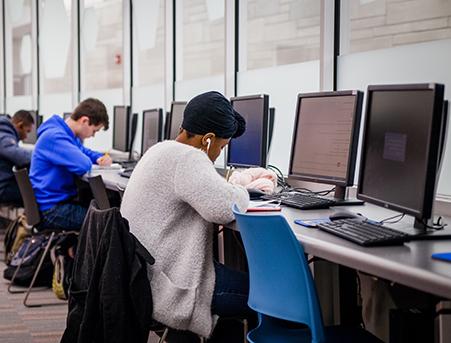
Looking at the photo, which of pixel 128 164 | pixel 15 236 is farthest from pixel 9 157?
pixel 128 164

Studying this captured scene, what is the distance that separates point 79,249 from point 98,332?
36 cm

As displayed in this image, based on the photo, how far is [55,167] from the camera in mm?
5168

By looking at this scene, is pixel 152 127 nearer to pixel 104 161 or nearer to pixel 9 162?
pixel 104 161

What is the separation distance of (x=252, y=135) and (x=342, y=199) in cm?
77

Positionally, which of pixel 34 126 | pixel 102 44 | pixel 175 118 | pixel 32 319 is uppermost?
pixel 102 44

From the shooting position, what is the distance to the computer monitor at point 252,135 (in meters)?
3.77

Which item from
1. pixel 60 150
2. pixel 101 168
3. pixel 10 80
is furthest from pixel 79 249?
pixel 10 80

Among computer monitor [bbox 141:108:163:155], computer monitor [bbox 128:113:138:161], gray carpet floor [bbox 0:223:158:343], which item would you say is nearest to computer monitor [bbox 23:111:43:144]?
computer monitor [bbox 128:113:138:161]

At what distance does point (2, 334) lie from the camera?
4.23 meters

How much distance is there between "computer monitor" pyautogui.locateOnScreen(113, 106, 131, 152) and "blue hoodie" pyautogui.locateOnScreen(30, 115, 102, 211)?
3.00 ft

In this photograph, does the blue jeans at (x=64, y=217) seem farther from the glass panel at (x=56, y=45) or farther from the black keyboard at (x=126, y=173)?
the glass panel at (x=56, y=45)

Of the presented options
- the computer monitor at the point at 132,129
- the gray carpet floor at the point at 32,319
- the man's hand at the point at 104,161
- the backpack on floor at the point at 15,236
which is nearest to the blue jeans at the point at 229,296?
the gray carpet floor at the point at 32,319

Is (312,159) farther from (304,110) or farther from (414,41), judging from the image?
(414,41)

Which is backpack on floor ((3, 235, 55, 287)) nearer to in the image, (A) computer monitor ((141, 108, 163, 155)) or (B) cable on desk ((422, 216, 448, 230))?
(A) computer monitor ((141, 108, 163, 155))
